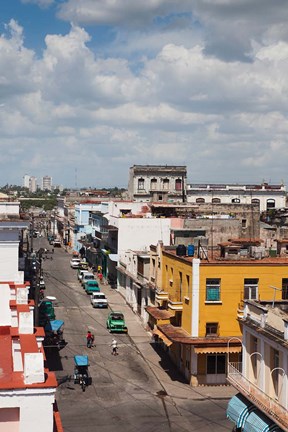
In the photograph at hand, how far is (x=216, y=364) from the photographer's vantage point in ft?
123

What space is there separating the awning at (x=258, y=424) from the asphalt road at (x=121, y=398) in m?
4.64

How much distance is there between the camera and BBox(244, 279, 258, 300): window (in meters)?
37.2

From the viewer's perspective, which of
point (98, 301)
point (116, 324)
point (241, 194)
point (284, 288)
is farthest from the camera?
point (241, 194)

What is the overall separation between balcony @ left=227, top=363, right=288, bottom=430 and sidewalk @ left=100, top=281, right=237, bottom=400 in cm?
748

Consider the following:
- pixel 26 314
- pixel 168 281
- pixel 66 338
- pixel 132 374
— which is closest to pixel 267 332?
pixel 26 314


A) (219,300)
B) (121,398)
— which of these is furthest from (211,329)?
(121,398)

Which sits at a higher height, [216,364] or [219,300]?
[219,300]

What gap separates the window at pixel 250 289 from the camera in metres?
37.2

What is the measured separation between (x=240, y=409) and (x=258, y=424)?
2.05 meters

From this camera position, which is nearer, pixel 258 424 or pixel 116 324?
pixel 258 424

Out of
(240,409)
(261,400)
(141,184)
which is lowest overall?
(240,409)

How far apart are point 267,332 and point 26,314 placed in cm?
1239

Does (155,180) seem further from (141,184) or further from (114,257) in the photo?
(114,257)

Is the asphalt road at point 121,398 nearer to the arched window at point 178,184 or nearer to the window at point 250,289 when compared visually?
the window at point 250,289
